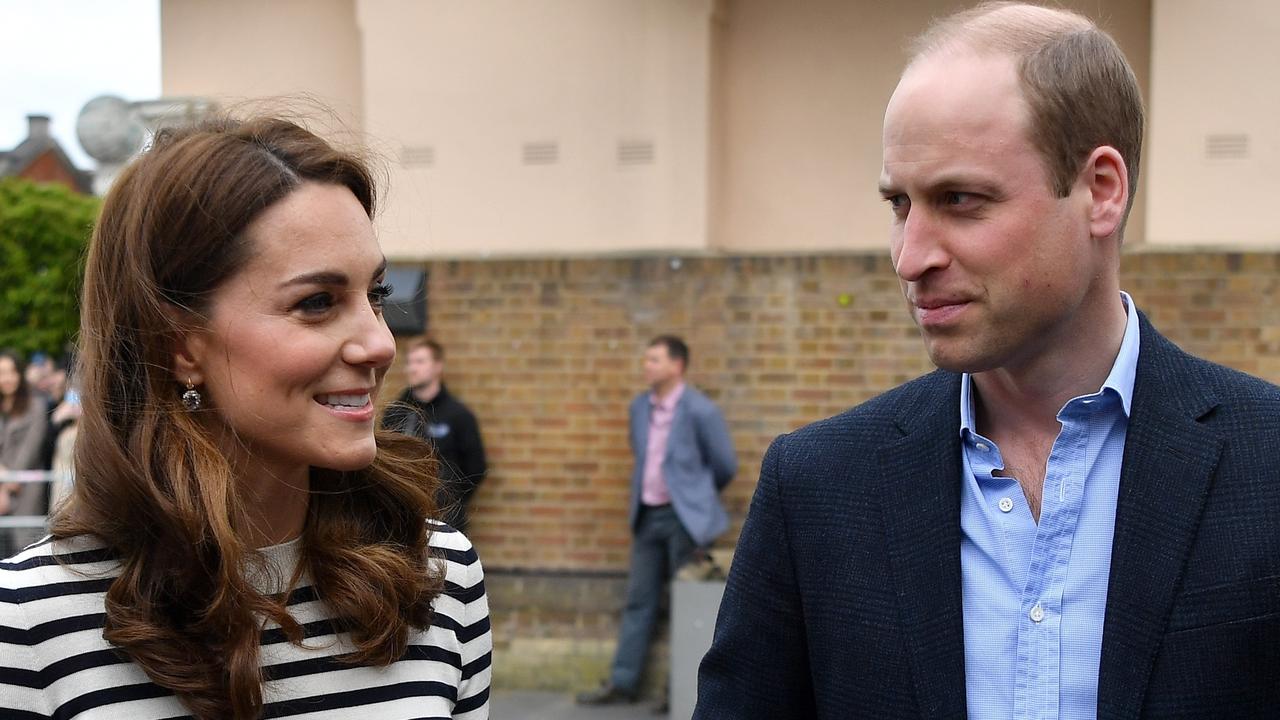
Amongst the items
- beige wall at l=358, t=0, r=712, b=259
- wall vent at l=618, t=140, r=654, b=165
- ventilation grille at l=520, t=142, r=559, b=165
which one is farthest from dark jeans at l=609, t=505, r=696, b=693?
ventilation grille at l=520, t=142, r=559, b=165

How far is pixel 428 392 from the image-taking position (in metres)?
8.63

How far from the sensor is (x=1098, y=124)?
204cm

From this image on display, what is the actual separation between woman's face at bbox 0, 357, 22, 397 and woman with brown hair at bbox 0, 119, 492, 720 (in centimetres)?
861

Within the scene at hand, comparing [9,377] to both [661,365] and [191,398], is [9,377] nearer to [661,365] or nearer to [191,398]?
[661,365]

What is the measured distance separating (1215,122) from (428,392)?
4.78 meters

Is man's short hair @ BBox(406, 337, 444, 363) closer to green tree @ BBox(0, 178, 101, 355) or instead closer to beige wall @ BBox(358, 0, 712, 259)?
beige wall @ BBox(358, 0, 712, 259)

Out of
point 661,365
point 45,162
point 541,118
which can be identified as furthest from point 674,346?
point 45,162

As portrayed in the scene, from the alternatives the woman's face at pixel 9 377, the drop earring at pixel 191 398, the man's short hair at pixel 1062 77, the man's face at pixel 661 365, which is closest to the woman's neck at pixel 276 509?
the drop earring at pixel 191 398

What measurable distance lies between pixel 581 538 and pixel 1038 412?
22.3 feet

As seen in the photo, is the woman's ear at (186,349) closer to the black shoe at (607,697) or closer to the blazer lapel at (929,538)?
the blazer lapel at (929,538)

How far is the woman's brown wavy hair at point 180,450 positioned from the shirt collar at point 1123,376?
3.19 ft

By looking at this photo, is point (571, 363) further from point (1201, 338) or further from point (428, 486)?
point (428, 486)

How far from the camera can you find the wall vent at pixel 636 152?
28.1 ft

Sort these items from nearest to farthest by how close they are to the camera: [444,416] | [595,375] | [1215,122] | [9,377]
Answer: [1215,122] < [444,416] < [595,375] < [9,377]
